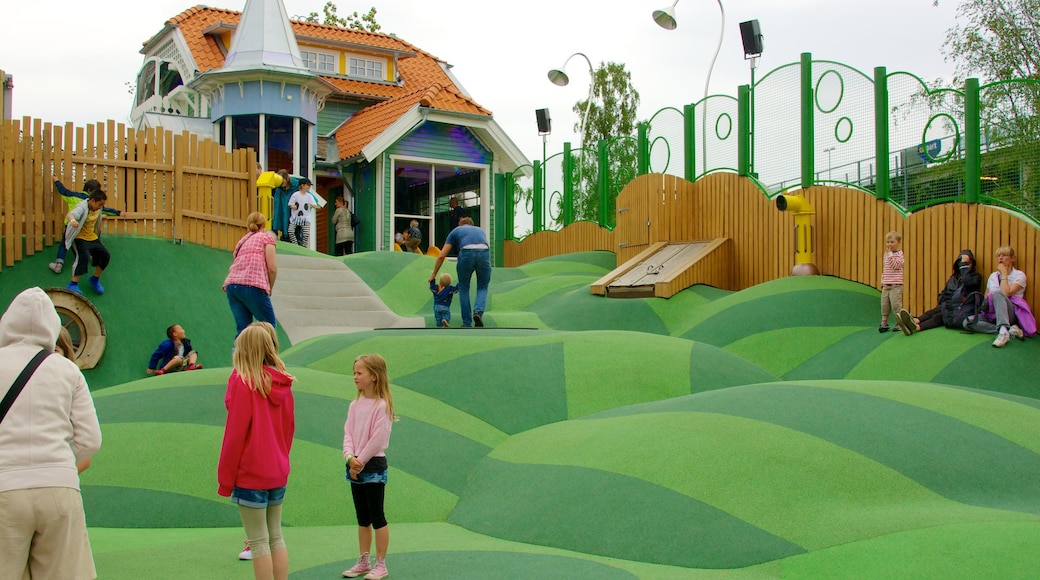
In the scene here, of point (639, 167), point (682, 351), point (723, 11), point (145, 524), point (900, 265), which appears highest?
point (723, 11)

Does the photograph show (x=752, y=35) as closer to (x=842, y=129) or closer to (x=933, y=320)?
(x=842, y=129)

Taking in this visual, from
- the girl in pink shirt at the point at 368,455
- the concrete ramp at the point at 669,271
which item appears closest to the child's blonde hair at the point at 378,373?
the girl in pink shirt at the point at 368,455

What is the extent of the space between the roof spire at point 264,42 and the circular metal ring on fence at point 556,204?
754cm

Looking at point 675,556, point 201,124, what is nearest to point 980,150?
point 675,556

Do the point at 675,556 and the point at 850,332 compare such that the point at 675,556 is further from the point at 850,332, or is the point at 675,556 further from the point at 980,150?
the point at 980,150

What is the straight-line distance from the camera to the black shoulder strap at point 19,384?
4.10m

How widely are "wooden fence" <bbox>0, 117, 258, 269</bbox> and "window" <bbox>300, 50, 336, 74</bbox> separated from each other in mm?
12684

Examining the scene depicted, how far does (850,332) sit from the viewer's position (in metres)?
13.9

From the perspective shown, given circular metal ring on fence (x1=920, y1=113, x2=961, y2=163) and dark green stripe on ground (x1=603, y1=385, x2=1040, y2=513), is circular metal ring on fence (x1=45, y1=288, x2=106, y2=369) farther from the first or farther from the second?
circular metal ring on fence (x1=920, y1=113, x2=961, y2=163)

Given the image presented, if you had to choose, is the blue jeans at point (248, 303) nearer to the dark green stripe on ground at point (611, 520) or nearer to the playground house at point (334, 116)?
the dark green stripe on ground at point (611, 520)

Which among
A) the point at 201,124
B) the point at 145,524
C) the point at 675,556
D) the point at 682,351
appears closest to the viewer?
the point at 675,556

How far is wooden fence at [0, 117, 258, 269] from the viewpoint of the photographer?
541 inches

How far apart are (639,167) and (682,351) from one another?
11400 millimetres

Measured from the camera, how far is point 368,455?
5.73 metres
